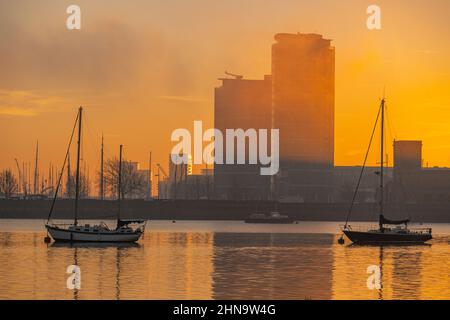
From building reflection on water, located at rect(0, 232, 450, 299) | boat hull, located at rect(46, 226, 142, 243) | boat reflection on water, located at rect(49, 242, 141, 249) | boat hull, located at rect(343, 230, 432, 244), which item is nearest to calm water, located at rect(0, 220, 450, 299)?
building reflection on water, located at rect(0, 232, 450, 299)

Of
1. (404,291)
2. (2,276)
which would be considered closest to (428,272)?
(404,291)

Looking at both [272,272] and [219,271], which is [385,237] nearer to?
[272,272]

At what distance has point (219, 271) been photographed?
272 feet

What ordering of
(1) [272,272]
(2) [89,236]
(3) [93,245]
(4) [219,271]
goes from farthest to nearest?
(3) [93,245] → (2) [89,236] → (4) [219,271] → (1) [272,272]

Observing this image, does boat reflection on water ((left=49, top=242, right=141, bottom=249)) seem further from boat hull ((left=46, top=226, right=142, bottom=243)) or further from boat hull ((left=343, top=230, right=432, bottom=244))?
boat hull ((left=343, top=230, right=432, bottom=244))

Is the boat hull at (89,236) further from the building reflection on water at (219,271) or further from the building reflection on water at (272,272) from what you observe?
the building reflection on water at (272,272)

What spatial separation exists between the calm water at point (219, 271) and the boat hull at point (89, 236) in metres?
1.88

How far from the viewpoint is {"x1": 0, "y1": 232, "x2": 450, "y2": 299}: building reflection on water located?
2566 inches

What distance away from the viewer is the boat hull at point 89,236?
123 meters

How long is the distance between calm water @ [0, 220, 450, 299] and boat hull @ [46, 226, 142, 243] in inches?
73.8

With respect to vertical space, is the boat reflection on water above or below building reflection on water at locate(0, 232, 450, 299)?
below

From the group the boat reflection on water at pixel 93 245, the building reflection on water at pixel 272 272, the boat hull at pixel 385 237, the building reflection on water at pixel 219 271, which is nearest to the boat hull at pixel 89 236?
the boat reflection on water at pixel 93 245

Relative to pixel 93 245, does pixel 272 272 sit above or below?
above

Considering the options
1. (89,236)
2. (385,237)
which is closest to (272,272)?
(89,236)
